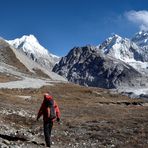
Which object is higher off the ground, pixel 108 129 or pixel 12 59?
pixel 12 59

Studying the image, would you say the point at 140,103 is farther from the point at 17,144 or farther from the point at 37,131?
the point at 17,144

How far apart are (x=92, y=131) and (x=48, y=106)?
402 inches

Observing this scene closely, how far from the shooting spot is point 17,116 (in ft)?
119

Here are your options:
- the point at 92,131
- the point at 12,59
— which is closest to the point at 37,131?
the point at 92,131

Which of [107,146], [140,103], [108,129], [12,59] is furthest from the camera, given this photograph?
[12,59]

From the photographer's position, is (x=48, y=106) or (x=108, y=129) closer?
(x=48, y=106)

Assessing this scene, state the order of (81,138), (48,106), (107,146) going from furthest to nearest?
(81,138) → (107,146) → (48,106)

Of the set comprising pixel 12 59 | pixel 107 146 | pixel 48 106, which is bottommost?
pixel 107 146

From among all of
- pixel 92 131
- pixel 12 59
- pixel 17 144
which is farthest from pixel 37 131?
pixel 12 59

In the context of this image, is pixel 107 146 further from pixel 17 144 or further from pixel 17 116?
pixel 17 116

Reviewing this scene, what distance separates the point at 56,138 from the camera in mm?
29141

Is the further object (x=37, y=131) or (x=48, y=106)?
(x=37, y=131)

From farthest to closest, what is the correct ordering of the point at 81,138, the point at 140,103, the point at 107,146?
the point at 140,103, the point at 81,138, the point at 107,146

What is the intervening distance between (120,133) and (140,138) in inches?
93.2
